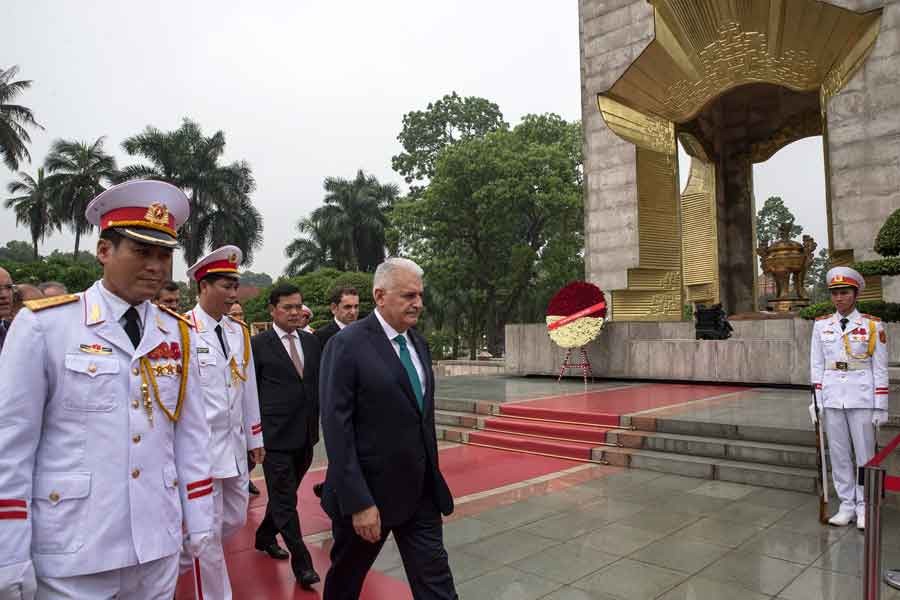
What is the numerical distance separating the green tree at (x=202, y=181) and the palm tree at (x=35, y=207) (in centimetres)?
426

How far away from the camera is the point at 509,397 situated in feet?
31.1

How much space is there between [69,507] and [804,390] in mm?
10409

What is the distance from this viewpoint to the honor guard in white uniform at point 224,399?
2988mm

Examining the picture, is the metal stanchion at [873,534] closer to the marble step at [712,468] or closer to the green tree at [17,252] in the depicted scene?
the marble step at [712,468]

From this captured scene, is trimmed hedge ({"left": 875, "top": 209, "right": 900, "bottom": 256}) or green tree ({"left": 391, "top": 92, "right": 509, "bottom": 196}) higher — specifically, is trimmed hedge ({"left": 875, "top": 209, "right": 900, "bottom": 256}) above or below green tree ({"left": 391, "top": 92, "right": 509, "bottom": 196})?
below

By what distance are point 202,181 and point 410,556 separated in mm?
32715

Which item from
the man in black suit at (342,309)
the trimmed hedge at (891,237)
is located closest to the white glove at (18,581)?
the man in black suit at (342,309)

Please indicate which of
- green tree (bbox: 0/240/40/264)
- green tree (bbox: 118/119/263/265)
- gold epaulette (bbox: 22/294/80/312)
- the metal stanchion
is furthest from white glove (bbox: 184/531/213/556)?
green tree (bbox: 0/240/40/264)

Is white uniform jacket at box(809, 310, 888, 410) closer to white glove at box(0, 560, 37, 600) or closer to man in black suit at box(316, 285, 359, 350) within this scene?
man in black suit at box(316, 285, 359, 350)

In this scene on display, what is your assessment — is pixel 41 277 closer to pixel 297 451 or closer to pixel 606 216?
pixel 606 216

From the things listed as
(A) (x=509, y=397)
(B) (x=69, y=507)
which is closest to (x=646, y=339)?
(A) (x=509, y=397)

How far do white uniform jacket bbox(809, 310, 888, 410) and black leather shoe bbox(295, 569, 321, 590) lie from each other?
3851 millimetres

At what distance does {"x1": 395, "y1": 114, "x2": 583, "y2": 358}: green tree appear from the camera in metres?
25.4

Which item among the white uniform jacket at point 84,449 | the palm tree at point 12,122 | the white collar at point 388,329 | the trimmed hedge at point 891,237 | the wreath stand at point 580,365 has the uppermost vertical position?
the palm tree at point 12,122
